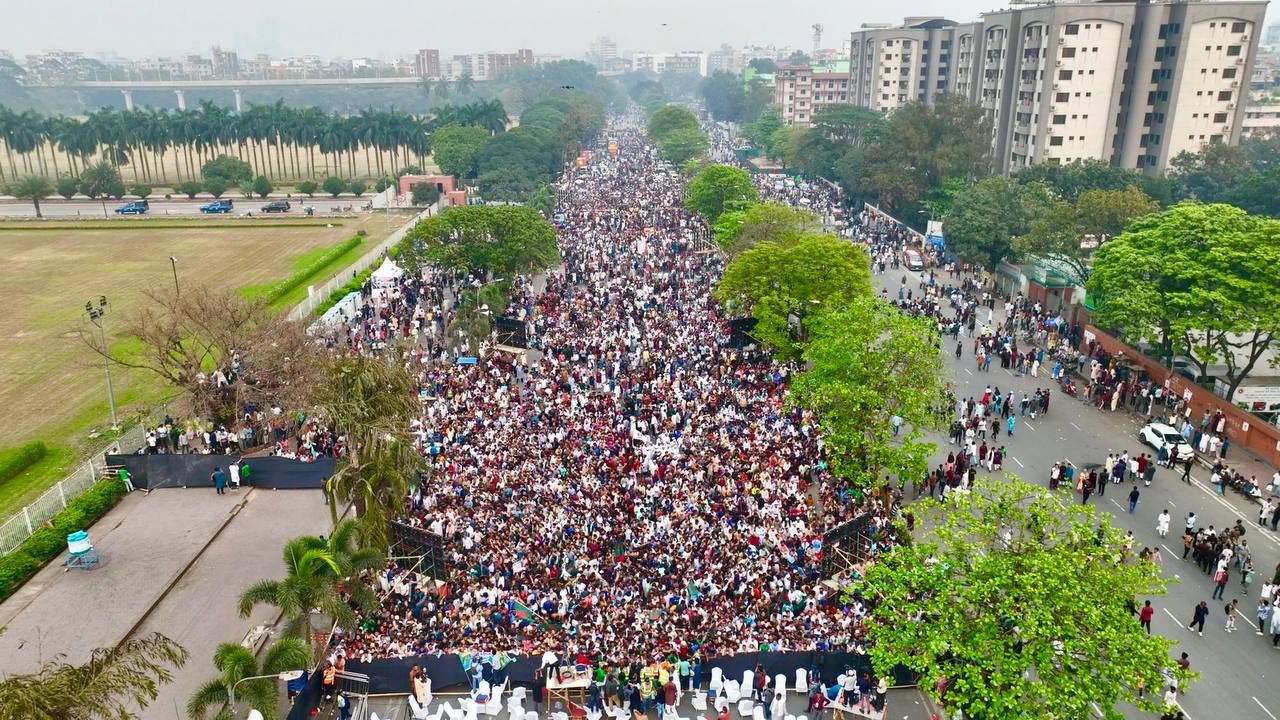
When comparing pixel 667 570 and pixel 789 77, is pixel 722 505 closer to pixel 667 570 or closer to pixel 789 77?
pixel 667 570

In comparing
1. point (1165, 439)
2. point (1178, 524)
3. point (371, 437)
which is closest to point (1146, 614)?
point (1178, 524)

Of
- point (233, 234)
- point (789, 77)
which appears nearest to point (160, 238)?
point (233, 234)

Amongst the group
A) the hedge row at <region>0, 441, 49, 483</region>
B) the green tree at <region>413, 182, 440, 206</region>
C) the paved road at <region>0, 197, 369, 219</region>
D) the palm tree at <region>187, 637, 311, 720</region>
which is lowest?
the hedge row at <region>0, 441, 49, 483</region>

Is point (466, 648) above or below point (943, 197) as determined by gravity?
below

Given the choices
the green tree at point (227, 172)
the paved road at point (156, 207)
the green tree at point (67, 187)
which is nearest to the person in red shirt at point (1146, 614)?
the paved road at point (156, 207)

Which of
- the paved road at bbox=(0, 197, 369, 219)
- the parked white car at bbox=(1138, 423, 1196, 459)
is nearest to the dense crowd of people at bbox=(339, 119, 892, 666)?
the parked white car at bbox=(1138, 423, 1196, 459)

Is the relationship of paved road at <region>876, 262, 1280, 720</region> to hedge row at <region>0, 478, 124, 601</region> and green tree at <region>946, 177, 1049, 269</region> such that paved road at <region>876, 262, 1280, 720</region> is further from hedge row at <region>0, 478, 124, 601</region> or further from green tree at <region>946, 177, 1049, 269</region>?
hedge row at <region>0, 478, 124, 601</region>

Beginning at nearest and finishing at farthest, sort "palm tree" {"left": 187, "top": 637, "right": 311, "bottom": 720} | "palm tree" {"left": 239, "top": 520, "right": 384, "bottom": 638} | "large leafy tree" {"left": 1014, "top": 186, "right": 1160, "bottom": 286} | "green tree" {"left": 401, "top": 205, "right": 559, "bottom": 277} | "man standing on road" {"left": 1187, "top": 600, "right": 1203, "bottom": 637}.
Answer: "palm tree" {"left": 187, "top": 637, "right": 311, "bottom": 720}, "palm tree" {"left": 239, "top": 520, "right": 384, "bottom": 638}, "man standing on road" {"left": 1187, "top": 600, "right": 1203, "bottom": 637}, "large leafy tree" {"left": 1014, "top": 186, "right": 1160, "bottom": 286}, "green tree" {"left": 401, "top": 205, "right": 559, "bottom": 277}
